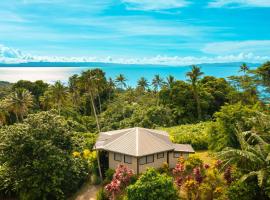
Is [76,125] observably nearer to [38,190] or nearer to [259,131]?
[38,190]

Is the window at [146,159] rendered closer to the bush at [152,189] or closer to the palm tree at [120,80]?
the bush at [152,189]

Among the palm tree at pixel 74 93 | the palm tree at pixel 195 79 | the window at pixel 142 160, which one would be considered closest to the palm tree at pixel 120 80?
the palm tree at pixel 74 93

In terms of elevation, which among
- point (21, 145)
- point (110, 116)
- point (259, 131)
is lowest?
point (110, 116)

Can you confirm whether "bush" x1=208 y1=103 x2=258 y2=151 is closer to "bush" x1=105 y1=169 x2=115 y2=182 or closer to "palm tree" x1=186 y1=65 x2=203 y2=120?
"bush" x1=105 y1=169 x2=115 y2=182

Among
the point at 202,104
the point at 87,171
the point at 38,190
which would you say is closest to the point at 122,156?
the point at 87,171

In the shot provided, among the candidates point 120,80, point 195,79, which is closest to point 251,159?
point 195,79

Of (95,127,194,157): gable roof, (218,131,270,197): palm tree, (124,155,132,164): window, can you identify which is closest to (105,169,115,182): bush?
(124,155,132,164): window
